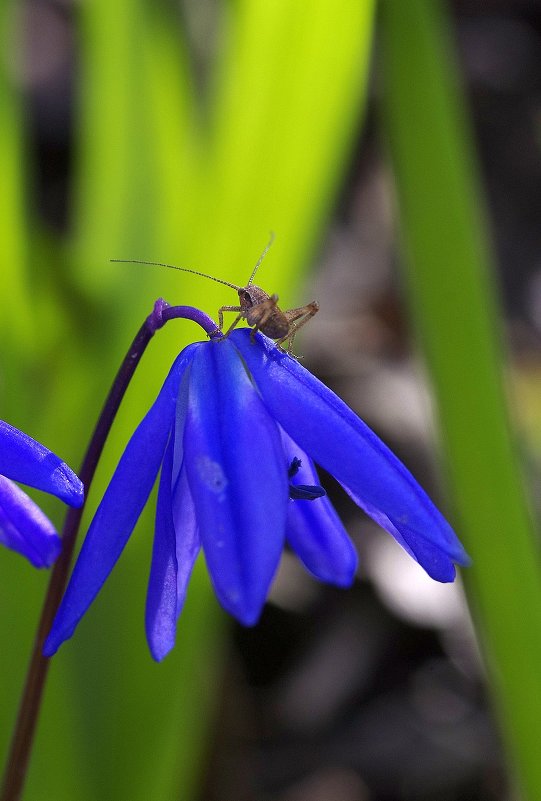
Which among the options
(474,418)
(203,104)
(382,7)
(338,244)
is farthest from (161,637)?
(338,244)

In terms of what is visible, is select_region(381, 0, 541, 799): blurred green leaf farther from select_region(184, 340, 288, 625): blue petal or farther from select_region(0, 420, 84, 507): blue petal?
select_region(0, 420, 84, 507): blue petal

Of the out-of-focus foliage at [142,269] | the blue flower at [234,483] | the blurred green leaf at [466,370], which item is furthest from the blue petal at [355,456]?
the out-of-focus foliage at [142,269]

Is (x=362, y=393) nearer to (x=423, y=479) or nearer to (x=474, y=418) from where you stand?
(x=423, y=479)

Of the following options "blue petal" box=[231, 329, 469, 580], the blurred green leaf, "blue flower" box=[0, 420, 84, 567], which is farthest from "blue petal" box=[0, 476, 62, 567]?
the blurred green leaf

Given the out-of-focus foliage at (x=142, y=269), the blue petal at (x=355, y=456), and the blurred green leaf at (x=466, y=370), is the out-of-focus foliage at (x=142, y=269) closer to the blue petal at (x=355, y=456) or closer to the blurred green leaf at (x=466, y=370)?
the blurred green leaf at (x=466, y=370)

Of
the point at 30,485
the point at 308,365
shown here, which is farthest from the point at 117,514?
the point at 308,365
